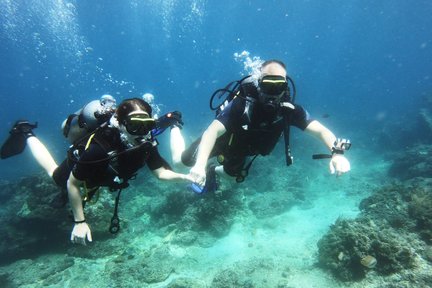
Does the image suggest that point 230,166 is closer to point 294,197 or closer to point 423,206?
point 423,206

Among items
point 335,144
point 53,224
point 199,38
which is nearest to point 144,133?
point 335,144

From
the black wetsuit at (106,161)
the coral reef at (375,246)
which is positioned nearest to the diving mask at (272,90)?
the black wetsuit at (106,161)

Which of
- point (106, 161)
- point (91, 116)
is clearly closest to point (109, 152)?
point (106, 161)

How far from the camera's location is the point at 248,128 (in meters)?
4.75

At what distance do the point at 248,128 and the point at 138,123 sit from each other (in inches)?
72.7

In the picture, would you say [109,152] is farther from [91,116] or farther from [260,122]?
[260,122]

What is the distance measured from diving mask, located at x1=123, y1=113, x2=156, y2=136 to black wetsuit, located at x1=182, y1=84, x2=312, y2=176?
111cm

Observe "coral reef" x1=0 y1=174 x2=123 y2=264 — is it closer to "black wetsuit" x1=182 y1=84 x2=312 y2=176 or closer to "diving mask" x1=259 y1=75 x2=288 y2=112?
"black wetsuit" x1=182 y1=84 x2=312 y2=176

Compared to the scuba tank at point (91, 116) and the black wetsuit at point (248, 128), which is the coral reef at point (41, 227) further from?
the black wetsuit at point (248, 128)

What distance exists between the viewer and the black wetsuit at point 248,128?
182 inches

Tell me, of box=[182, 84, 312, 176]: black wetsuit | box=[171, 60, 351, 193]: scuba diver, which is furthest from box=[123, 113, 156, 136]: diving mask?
box=[182, 84, 312, 176]: black wetsuit

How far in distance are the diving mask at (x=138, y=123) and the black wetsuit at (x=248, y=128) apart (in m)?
1.11

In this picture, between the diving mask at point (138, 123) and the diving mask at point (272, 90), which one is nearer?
the diving mask at point (138, 123)

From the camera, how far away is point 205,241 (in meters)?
9.87
